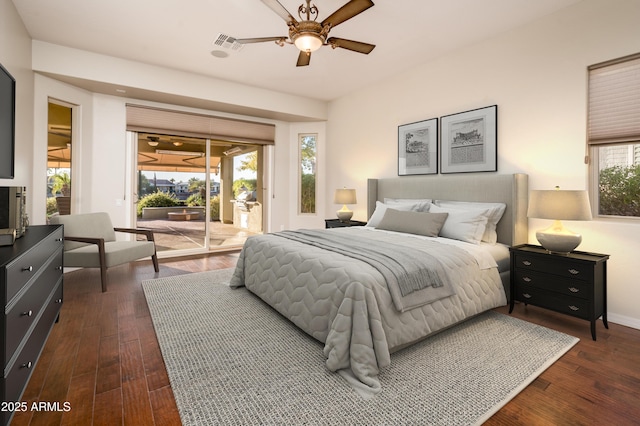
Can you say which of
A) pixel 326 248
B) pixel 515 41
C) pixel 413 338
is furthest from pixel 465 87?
pixel 413 338

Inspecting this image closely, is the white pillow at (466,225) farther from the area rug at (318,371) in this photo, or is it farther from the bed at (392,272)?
the area rug at (318,371)

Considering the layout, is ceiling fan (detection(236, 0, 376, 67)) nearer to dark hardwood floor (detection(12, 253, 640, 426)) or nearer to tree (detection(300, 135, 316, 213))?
dark hardwood floor (detection(12, 253, 640, 426))

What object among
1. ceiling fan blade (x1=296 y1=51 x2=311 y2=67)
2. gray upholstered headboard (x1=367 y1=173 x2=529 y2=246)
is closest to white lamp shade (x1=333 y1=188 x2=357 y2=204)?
gray upholstered headboard (x1=367 y1=173 x2=529 y2=246)

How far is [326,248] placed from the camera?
8.93ft

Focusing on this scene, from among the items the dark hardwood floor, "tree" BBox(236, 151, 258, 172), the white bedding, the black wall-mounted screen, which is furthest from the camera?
"tree" BBox(236, 151, 258, 172)

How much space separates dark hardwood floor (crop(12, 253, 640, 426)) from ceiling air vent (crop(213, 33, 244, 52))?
309 centimetres

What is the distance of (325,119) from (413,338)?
4.98m

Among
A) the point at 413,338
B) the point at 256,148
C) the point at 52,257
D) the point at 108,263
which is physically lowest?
the point at 413,338

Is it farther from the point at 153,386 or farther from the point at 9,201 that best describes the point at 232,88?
the point at 153,386

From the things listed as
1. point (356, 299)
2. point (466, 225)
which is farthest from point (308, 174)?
point (356, 299)

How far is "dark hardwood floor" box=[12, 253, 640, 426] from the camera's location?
1594mm

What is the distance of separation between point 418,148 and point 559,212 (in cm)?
214

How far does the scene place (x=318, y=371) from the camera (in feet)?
6.46

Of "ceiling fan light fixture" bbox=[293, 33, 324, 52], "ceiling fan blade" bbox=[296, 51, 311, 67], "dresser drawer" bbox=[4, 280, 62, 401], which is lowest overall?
"dresser drawer" bbox=[4, 280, 62, 401]
